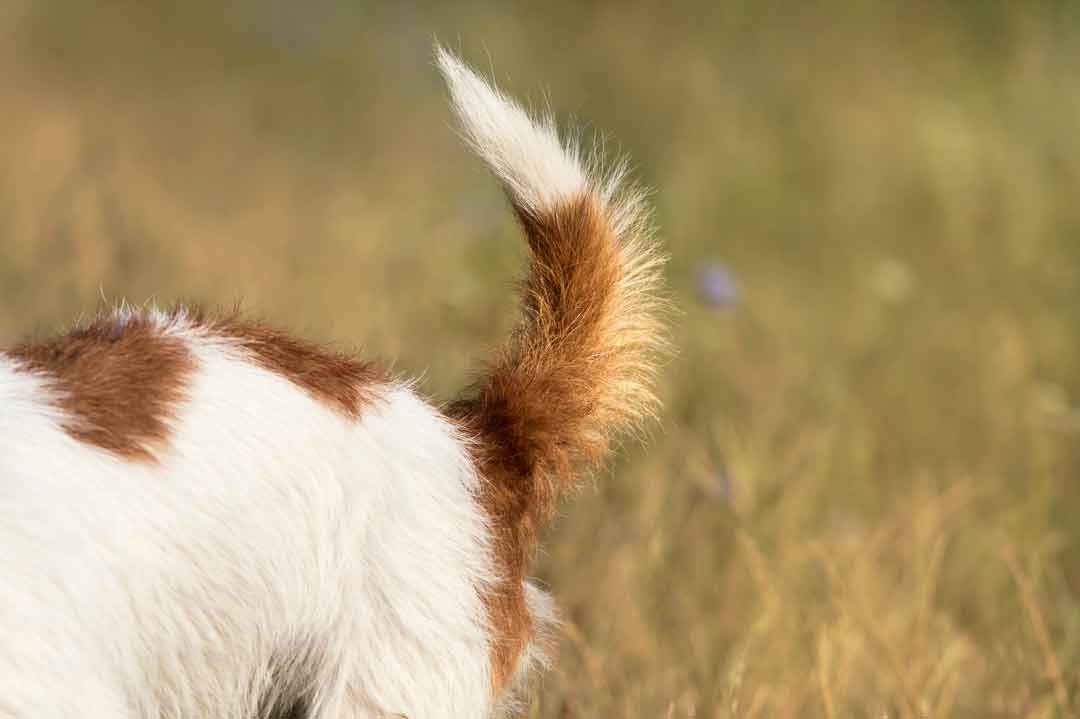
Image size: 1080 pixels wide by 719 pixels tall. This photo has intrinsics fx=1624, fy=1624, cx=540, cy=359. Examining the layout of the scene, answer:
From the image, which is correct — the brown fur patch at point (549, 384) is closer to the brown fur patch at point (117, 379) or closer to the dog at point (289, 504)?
the dog at point (289, 504)

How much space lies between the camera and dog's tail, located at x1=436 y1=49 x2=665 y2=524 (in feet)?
8.00

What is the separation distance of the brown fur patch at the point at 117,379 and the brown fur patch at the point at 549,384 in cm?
47

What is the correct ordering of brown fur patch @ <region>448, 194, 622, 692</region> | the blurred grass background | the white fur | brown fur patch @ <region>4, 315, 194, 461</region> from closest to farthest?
1. the white fur
2. brown fur patch @ <region>4, 315, 194, 461</region>
3. brown fur patch @ <region>448, 194, 622, 692</region>
4. the blurred grass background

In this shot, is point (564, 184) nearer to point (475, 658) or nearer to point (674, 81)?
point (475, 658)

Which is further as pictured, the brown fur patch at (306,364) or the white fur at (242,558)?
the brown fur patch at (306,364)

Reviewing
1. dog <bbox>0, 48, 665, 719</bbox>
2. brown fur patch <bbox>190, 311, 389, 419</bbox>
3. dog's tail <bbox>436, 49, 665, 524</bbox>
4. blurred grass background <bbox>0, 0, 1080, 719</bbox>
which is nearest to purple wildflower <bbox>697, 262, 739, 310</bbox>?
blurred grass background <bbox>0, 0, 1080, 719</bbox>

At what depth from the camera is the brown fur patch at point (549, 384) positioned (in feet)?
7.94

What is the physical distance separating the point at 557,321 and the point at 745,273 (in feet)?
13.9

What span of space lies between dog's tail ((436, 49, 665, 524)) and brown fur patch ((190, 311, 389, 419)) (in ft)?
0.68

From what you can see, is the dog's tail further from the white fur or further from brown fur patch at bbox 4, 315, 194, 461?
brown fur patch at bbox 4, 315, 194, 461

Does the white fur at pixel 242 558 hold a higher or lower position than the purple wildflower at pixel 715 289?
lower

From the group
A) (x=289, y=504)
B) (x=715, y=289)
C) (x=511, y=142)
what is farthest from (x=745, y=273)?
(x=289, y=504)

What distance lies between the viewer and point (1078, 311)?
5422 millimetres

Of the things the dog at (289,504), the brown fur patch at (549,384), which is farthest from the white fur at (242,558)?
the brown fur patch at (549,384)
